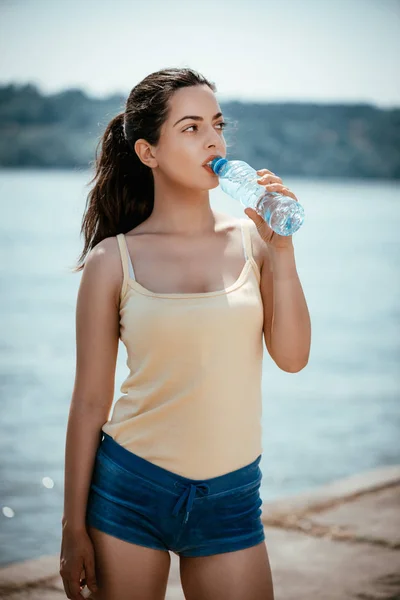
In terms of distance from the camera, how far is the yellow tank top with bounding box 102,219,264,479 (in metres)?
1.78

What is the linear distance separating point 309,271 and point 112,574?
49.3ft

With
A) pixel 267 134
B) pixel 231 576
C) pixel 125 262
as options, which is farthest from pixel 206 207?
pixel 267 134

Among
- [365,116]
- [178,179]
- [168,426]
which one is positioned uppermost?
[365,116]

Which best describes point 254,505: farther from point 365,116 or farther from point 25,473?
point 365,116

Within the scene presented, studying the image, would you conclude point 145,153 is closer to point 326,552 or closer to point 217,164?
point 217,164

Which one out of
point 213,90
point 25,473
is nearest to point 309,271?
point 25,473

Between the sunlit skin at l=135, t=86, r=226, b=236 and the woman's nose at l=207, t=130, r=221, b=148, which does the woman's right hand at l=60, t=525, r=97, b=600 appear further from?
the woman's nose at l=207, t=130, r=221, b=148

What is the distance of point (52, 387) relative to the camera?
23.1 ft

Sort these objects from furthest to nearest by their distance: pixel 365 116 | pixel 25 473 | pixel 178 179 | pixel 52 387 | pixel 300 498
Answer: pixel 365 116 → pixel 52 387 → pixel 25 473 → pixel 300 498 → pixel 178 179

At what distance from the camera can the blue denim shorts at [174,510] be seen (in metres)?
1.78

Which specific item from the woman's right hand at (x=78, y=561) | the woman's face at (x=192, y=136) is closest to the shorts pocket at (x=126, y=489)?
the woman's right hand at (x=78, y=561)

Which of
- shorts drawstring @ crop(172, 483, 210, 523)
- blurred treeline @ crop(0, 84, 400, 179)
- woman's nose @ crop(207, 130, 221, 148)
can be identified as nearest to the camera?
shorts drawstring @ crop(172, 483, 210, 523)

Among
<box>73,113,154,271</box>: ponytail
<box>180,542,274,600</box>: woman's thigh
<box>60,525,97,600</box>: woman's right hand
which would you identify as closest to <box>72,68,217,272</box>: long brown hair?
<box>73,113,154,271</box>: ponytail

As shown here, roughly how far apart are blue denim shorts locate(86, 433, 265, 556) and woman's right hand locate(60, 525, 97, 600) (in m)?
0.05
